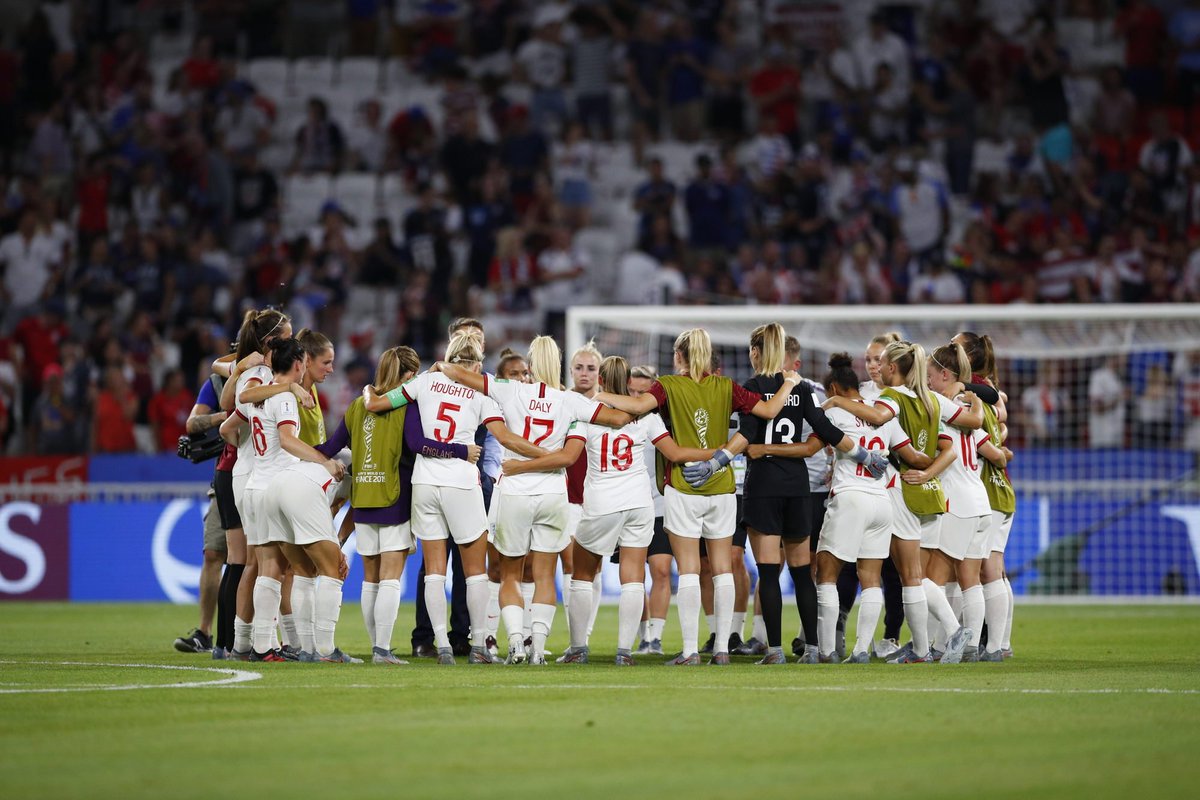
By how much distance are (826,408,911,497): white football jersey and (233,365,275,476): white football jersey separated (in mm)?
3822

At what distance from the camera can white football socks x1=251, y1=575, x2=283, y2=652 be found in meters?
11.3

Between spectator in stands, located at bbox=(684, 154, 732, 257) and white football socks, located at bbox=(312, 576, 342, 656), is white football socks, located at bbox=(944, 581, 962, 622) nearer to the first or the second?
white football socks, located at bbox=(312, 576, 342, 656)

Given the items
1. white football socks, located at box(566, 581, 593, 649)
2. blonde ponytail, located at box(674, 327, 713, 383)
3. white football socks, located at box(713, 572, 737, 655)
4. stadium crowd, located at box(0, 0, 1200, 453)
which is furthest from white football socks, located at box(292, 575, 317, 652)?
stadium crowd, located at box(0, 0, 1200, 453)

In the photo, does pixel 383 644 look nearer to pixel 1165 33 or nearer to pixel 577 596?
pixel 577 596

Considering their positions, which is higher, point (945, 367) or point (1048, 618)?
point (945, 367)

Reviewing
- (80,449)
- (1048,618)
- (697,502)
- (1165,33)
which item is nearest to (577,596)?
(697,502)

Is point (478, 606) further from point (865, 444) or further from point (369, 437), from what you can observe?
point (865, 444)

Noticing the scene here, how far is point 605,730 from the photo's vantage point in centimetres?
753

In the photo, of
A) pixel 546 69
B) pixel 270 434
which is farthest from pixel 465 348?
pixel 546 69

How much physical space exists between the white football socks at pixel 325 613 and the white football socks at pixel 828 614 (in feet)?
10.7

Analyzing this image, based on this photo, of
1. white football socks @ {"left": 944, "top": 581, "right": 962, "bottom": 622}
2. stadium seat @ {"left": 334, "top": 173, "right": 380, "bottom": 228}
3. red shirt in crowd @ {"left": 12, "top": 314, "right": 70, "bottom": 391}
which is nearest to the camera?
white football socks @ {"left": 944, "top": 581, "right": 962, "bottom": 622}

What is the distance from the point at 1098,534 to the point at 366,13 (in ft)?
51.6

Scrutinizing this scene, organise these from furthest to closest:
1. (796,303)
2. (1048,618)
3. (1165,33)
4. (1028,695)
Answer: (1165,33), (796,303), (1048,618), (1028,695)

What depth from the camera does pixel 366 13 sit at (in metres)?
28.8
